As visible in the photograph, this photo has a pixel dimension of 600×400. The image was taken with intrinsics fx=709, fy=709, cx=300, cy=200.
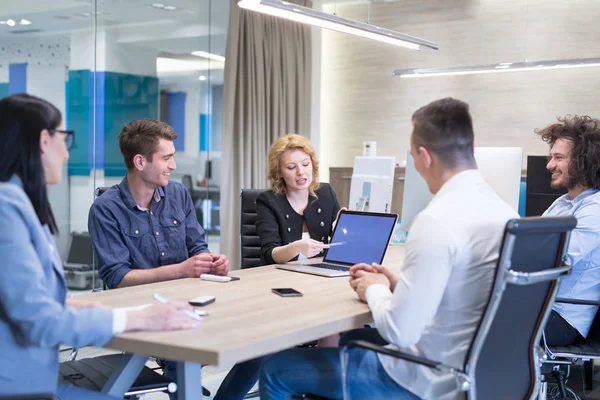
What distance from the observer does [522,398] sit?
225cm

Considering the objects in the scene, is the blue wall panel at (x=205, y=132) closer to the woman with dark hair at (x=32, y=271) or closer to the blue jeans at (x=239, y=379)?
the blue jeans at (x=239, y=379)

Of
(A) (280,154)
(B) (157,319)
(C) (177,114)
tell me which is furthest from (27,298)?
(C) (177,114)

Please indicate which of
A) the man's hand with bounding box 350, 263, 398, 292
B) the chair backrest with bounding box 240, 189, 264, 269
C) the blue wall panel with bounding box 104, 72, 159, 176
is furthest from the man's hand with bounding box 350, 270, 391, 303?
the blue wall panel with bounding box 104, 72, 159, 176

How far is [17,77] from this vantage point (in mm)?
4953

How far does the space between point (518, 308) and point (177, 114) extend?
4.91 metres

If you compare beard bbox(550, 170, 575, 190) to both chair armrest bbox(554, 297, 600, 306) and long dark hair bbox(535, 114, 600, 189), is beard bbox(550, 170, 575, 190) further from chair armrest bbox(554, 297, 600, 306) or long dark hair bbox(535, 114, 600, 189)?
chair armrest bbox(554, 297, 600, 306)

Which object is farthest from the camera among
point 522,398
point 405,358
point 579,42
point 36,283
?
point 579,42

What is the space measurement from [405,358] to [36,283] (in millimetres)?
1007

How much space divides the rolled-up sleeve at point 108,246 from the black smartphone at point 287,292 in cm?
74

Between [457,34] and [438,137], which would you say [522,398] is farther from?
[457,34]

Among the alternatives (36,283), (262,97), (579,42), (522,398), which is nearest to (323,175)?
(262,97)

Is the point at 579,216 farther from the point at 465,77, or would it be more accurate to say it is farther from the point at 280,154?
the point at 465,77

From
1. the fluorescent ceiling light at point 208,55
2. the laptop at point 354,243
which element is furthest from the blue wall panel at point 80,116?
the laptop at point 354,243

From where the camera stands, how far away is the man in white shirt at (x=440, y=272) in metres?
1.94
